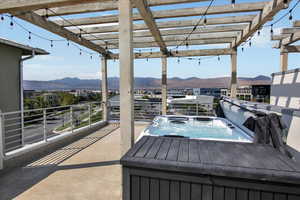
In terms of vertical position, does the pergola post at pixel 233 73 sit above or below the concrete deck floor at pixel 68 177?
above

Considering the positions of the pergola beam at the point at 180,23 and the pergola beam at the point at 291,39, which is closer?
the pergola beam at the point at 180,23

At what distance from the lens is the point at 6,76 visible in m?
3.78

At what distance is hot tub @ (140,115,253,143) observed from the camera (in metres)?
3.82

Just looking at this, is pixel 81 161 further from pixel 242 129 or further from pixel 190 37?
pixel 190 37

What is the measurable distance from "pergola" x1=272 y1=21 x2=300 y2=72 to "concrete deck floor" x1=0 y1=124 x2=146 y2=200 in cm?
491

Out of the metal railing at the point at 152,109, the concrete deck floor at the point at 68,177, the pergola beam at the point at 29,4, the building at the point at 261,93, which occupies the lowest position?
the concrete deck floor at the point at 68,177

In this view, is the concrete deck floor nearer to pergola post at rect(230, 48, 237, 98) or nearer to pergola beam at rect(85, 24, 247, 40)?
pergola beam at rect(85, 24, 247, 40)

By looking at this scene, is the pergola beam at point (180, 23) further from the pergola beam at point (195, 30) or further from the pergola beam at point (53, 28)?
the pergola beam at point (195, 30)

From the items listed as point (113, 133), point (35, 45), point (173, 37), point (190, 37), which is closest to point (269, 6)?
point (190, 37)

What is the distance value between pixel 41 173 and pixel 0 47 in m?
3.00

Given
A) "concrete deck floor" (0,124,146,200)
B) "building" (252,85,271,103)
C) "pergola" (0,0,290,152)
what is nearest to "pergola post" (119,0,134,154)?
"pergola" (0,0,290,152)

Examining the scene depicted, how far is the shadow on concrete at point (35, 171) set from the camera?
1.99 m

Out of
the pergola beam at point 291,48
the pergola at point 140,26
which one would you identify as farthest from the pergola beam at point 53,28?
the pergola beam at point 291,48

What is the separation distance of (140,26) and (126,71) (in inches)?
84.6
